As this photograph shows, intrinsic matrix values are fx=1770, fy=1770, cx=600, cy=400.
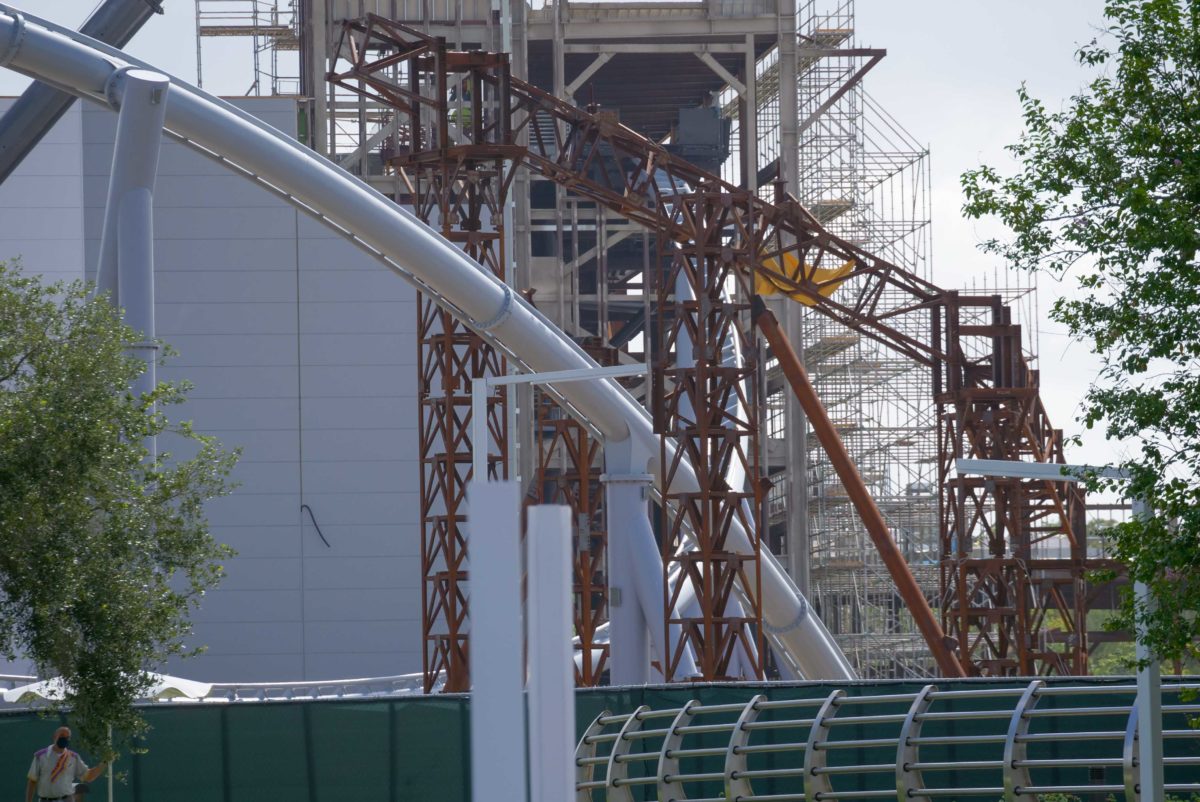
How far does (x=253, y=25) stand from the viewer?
1945 inches

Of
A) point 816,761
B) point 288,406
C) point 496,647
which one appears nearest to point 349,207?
point 816,761

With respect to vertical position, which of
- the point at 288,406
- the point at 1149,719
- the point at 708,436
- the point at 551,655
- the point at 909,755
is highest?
the point at 288,406

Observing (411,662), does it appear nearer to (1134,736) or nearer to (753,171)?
(753,171)

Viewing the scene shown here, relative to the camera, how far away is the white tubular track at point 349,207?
21.5 metres

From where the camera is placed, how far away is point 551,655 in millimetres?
5844

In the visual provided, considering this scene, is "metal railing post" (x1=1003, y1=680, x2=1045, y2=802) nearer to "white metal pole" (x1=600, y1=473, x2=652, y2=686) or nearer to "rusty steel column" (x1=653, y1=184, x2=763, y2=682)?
"rusty steel column" (x1=653, y1=184, x2=763, y2=682)

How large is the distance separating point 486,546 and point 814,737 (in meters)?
10.1

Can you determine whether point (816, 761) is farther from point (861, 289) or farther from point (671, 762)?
point (861, 289)

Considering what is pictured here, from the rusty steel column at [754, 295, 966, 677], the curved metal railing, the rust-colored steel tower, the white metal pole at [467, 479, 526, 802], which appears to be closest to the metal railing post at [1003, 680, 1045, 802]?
the curved metal railing

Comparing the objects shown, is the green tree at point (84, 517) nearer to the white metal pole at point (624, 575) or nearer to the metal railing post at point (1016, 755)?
the metal railing post at point (1016, 755)

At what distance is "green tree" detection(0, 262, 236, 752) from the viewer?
1475cm

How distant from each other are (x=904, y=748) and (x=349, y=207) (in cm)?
1226

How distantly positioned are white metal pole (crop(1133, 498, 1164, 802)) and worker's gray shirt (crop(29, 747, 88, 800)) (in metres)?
9.88

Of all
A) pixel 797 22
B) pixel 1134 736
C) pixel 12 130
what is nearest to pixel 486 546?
pixel 1134 736
